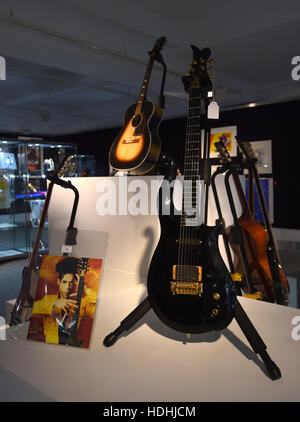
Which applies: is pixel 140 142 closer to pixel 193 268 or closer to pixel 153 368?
pixel 193 268

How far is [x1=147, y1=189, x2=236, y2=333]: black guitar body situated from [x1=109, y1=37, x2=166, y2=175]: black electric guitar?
0.30 meters

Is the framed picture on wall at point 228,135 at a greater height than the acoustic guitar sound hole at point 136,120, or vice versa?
the framed picture on wall at point 228,135

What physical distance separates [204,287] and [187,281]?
0.05 metres

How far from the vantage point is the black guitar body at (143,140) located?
4.69 feet

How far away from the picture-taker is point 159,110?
1.60 m

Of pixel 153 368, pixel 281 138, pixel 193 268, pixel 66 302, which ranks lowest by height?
pixel 153 368

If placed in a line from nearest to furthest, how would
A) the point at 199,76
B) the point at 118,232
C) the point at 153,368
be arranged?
the point at 153,368 → the point at 199,76 → the point at 118,232

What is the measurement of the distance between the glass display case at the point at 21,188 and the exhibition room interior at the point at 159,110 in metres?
0.02

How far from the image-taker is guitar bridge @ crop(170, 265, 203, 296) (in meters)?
1.13

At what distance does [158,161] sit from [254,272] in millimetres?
907

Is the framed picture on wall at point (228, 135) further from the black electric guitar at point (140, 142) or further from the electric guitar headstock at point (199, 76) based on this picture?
the electric guitar headstock at point (199, 76)

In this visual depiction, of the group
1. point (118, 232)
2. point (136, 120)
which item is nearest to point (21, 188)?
point (118, 232)

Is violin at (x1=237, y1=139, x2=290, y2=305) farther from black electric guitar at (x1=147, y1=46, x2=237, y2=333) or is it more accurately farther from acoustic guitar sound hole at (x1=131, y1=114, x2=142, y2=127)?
black electric guitar at (x1=147, y1=46, x2=237, y2=333)

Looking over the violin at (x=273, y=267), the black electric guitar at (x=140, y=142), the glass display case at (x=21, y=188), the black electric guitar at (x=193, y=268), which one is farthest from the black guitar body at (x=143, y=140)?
the glass display case at (x=21, y=188)
